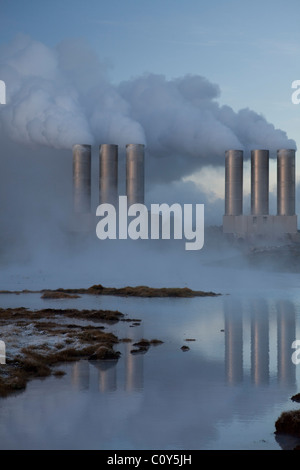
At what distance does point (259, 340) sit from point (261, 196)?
39.0 meters

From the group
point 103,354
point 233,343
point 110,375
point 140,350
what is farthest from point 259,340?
point 110,375

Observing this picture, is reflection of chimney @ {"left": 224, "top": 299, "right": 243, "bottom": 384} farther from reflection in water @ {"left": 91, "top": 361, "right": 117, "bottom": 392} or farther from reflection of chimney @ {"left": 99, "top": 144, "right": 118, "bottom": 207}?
reflection of chimney @ {"left": 99, "top": 144, "right": 118, "bottom": 207}

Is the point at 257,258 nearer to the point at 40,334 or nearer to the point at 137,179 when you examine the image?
the point at 137,179

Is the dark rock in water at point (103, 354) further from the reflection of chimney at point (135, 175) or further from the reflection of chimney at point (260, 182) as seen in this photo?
the reflection of chimney at point (260, 182)

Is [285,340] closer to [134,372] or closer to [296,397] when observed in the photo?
[134,372]

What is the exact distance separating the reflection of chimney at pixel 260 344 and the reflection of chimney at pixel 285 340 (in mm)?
272

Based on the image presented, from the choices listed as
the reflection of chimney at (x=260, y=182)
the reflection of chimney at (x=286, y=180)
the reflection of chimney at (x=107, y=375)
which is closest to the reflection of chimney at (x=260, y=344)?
the reflection of chimney at (x=107, y=375)

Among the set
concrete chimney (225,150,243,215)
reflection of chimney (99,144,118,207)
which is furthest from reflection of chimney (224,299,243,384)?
reflection of chimney (99,144,118,207)

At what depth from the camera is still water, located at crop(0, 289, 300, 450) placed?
27.6ft

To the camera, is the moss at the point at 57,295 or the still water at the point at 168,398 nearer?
the still water at the point at 168,398

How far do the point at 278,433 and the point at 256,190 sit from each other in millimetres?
47248

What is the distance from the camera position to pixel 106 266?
51.2 metres

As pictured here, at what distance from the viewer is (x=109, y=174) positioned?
182 feet

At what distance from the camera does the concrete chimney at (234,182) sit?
5406cm
